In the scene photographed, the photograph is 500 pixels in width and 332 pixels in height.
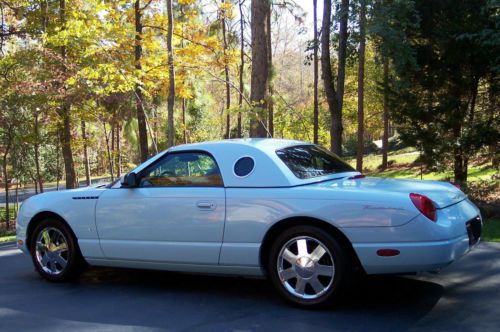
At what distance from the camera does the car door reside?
5152mm

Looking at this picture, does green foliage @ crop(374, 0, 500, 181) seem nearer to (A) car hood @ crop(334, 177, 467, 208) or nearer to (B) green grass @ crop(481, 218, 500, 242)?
(B) green grass @ crop(481, 218, 500, 242)

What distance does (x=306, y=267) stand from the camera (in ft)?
15.4

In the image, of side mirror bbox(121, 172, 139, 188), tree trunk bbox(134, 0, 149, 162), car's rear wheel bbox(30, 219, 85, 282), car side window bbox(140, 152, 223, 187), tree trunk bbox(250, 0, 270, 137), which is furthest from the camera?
tree trunk bbox(134, 0, 149, 162)

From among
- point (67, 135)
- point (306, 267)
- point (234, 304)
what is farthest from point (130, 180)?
point (67, 135)

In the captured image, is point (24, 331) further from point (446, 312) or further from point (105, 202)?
point (446, 312)

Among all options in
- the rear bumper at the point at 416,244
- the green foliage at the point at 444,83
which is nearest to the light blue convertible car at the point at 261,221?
the rear bumper at the point at 416,244

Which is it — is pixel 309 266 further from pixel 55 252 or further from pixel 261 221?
pixel 55 252

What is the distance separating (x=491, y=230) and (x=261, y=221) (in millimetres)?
5843

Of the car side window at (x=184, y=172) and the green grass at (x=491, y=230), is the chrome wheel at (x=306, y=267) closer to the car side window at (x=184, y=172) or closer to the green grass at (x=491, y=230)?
the car side window at (x=184, y=172)

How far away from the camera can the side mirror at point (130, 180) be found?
5.60 metres

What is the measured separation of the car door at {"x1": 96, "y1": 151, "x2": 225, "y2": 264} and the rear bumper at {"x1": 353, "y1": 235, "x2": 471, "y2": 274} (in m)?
1.41

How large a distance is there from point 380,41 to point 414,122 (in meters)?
2.58

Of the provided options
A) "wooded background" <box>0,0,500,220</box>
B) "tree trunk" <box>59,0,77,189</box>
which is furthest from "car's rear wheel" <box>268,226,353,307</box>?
"tree trunk" <box>59,0,77,189</box>

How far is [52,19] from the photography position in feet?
57.5
